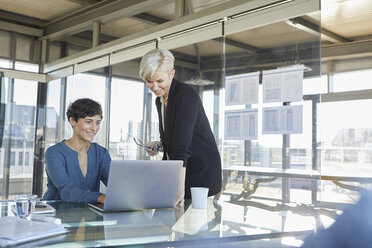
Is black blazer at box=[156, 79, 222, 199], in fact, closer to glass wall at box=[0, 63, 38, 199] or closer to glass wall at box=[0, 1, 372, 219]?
glass wall at box=[0, 1, 372, 219]

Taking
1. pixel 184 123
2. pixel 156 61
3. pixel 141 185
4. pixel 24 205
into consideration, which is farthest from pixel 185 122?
pixel 24 205

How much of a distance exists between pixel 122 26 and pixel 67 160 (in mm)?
3034

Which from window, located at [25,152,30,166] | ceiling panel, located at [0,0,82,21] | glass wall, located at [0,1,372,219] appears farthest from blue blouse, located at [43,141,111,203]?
window, located at [25,152,30,166]

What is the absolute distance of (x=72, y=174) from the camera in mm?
2236

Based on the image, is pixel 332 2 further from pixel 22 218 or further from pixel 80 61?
pixel 22 218

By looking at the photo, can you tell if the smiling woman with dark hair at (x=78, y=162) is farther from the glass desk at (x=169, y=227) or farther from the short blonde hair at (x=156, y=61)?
the short blonde hair at (x=156, y=61)

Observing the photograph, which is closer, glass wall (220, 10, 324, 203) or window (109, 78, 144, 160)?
glass wall (220, 10, 324, 203)

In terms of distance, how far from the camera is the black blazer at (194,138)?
2.18 meters

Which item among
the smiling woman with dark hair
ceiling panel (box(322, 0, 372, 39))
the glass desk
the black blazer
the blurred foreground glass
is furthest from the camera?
ceiling panel (box(322, 0, 372, 39))

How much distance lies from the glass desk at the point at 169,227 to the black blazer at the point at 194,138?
1.23 feet

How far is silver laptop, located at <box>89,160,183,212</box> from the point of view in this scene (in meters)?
1.66

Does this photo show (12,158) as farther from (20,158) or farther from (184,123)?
(184,123)

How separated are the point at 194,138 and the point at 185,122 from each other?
18cm

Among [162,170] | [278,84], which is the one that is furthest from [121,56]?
[162,170]
